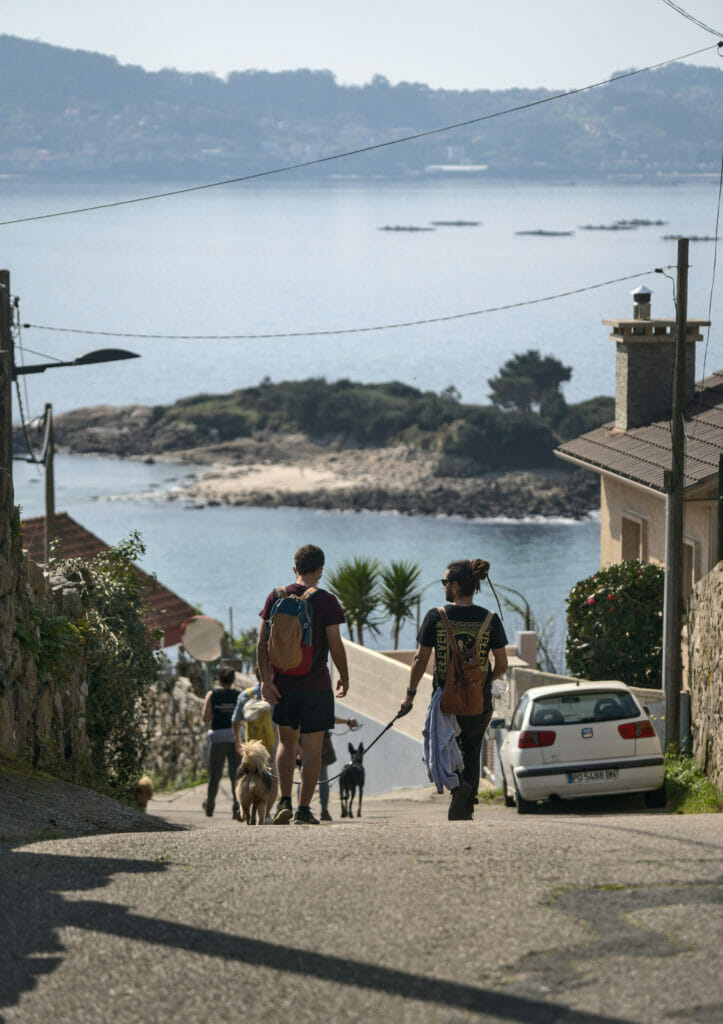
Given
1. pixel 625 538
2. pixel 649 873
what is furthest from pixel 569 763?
pixel 625 538

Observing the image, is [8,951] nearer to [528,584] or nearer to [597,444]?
[597,444]

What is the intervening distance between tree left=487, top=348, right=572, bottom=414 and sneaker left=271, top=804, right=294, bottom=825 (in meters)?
122

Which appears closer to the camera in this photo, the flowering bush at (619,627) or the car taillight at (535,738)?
the car taillight at (535,738)

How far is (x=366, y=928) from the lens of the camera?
209 inches

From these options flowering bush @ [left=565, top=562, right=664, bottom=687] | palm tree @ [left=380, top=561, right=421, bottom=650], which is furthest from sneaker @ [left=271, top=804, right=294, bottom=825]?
palm tree @ [left=380, top=561, right=421, bottom=650]

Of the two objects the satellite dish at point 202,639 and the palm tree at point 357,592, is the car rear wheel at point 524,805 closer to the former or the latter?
the satellite dish at point 202,639

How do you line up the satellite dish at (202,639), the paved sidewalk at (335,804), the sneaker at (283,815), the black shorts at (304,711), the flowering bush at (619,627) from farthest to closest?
the satellite dish at (202,639)
the flowering bush at (619,627)
the paved sidewalk at (335,804)
the sneaker at (283,815)
the black shorts at (304,711)

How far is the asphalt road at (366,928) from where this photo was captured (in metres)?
4.60

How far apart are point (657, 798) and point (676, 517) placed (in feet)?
14.4

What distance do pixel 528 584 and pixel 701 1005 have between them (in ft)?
233

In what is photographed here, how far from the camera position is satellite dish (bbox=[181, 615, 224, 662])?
76.6 ft

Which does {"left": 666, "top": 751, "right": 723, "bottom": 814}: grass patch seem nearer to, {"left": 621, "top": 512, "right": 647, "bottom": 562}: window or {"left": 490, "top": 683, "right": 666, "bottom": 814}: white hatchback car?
{"left": 490, "top": 683, "right": 666, "bottom": 814}: white hatchback car

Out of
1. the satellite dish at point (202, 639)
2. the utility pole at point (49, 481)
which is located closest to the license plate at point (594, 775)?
the satellite dish at point (202, 639)

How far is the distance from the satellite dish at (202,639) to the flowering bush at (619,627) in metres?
6.70
